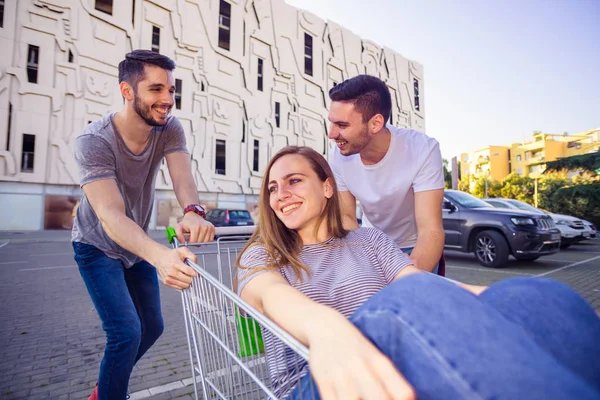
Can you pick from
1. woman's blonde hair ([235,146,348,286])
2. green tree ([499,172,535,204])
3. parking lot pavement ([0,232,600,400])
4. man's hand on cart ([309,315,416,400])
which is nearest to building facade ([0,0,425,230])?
parking lot pavement ([0,232,600,400])

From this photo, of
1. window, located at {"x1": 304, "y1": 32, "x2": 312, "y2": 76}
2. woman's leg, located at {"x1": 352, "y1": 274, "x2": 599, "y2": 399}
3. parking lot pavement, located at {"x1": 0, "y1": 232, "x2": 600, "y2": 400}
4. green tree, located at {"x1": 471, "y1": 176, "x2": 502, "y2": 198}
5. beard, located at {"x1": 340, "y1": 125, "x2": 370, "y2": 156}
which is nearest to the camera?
woman's leg, located at {"x1": 352, "y1": 274, "x2": 599, "y2": 399}

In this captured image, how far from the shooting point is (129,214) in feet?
7.35

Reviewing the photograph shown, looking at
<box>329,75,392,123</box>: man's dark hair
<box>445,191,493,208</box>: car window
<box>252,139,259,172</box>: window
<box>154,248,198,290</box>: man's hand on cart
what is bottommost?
<box>154,248,198,290</box>: man's hand on cart

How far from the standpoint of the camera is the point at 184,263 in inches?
59.9

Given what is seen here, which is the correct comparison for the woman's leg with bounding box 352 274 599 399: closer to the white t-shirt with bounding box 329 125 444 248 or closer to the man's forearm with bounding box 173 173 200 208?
the white t-shirt with bounding box 329 125 444 248

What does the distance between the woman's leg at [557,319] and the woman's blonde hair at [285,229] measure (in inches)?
34.0

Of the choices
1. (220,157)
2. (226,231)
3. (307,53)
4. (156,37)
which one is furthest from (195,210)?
(307,53)

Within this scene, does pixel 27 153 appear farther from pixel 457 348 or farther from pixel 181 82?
pixel 457 348

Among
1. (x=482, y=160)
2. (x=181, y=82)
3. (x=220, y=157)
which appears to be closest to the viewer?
(x=181, y=82)

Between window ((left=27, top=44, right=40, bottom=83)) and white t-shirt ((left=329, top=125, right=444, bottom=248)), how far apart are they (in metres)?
23.0

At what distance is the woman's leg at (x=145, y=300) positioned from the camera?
85.8 inches

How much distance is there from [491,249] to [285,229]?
7.74 m

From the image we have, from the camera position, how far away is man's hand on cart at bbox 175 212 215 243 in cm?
188

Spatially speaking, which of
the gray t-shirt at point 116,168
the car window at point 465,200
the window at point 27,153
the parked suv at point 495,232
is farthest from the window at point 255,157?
the gray t-shirt at point 116,168
